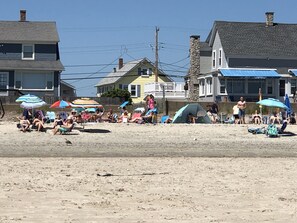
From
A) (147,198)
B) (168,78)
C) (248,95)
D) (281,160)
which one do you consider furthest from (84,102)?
(168,78)

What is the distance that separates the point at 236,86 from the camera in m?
52.8

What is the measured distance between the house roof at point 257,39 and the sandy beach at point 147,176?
85.0 ft

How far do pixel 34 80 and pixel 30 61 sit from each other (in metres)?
1.59

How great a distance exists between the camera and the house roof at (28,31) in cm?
5209

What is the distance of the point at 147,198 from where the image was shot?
46.5ft

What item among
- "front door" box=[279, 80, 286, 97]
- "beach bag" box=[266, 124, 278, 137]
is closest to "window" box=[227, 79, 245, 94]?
"front door" box=[279, 80, 286, 97]

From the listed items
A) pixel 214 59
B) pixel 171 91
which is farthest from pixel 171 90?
pixel 214 59

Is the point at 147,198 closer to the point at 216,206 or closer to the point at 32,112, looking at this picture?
the point at 216,206

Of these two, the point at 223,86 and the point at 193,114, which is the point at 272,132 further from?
the point at 223,86

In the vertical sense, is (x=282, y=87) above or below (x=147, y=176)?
above

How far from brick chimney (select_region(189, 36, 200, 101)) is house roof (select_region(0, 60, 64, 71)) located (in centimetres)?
1240

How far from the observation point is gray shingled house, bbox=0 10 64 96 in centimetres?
5100

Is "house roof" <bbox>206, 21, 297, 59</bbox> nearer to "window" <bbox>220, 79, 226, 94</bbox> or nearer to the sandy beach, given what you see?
"window" <bbox>220, 79, 226, 94</bbox>

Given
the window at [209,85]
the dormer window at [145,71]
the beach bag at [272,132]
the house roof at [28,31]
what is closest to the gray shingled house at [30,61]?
the house roof at [28,31]
